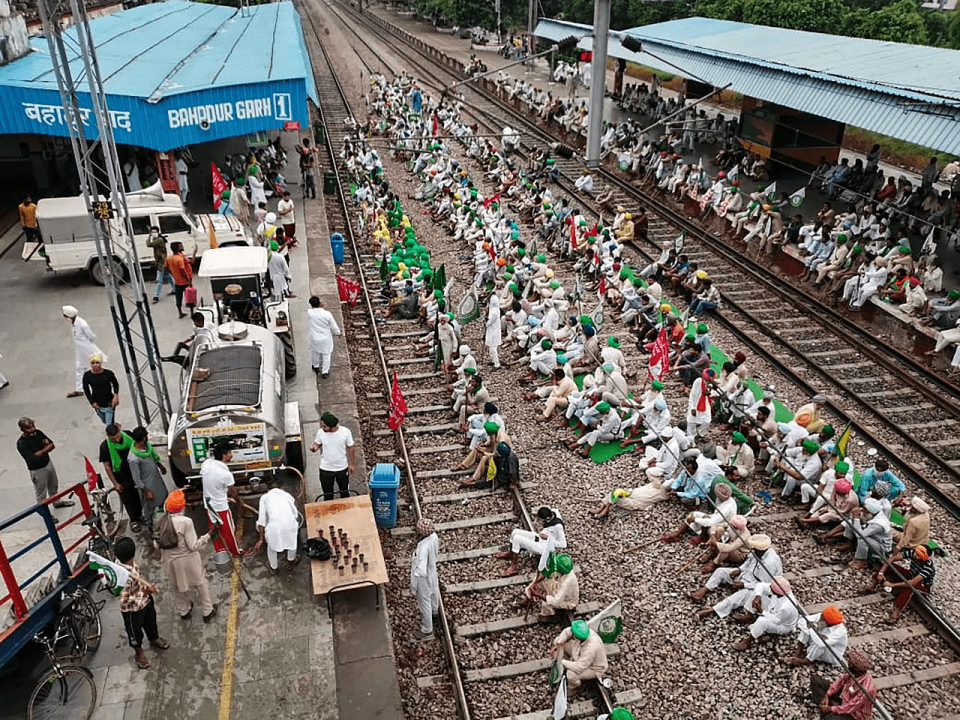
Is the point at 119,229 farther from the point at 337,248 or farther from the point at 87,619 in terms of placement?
the point at 87,619

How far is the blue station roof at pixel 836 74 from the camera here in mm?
16000

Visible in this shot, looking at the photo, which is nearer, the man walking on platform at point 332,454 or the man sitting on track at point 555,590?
the man sitting on track at point 555,590

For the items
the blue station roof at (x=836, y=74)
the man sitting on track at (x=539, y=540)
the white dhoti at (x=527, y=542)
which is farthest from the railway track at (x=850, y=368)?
the white dhoti at (x=527, y=542)

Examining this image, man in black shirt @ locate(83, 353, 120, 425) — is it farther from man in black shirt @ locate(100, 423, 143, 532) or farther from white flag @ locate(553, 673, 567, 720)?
white flag @ locate(553, 673, 567, 720)

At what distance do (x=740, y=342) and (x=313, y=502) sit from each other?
9558mm

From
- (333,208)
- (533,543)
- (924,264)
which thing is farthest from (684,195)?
(533,543)

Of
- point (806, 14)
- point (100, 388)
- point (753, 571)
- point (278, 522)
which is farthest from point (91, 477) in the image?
point (806, 14)

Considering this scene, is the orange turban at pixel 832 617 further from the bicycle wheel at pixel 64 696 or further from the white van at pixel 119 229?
the white van at pixel 119 229

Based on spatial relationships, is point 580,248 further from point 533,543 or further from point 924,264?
point 533,543

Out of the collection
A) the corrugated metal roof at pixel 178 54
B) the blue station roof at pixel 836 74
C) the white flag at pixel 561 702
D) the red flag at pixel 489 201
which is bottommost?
the white flag at pixel 561 702

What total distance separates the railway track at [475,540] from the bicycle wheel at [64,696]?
3.28 meters

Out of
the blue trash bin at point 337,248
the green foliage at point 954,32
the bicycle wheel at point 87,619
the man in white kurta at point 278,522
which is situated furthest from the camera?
the green foliage at point 954,32

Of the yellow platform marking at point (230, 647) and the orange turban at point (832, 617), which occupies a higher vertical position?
the orange turban at point (832, 617)

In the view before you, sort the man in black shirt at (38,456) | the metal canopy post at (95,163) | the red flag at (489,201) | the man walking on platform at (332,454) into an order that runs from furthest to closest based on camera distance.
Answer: the red flag at (489,201)
the man walking on platform at (332,454)
the man in black shirt at (38,456)
the metal canopy post at (95,163)
